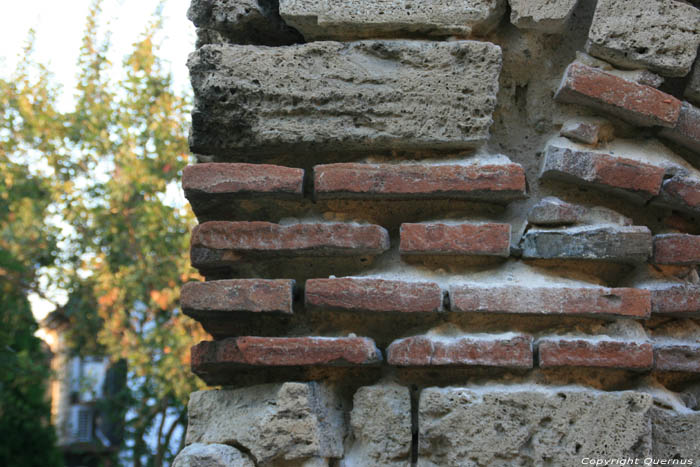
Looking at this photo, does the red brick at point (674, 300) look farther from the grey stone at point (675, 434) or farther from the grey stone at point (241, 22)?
the grey stone at point (241, 22)

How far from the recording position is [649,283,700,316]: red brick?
173 centimetres

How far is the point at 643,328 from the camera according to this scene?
1.72 m

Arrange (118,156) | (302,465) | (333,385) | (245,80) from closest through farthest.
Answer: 1. (302,465)
2. (333,385)
3. (245,80)
4. (118,156)

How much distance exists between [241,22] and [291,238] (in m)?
0.63

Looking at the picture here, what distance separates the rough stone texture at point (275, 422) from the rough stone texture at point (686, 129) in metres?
1.08

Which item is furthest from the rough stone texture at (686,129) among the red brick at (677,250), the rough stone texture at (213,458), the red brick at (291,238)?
the rough stone texture at (213,458)

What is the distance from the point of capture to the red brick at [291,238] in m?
1.69

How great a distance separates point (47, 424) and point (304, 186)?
362 inches

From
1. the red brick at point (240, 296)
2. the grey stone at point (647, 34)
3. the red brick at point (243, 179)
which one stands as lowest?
the red brick at point (240, 296)

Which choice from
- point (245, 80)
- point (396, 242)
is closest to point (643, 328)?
point (396, 242)

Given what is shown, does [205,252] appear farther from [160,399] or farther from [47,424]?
[47,424]

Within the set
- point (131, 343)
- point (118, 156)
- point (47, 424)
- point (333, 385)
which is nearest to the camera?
point (333, 385)

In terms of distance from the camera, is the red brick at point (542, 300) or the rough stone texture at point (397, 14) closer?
the red brick at point (542, 300)

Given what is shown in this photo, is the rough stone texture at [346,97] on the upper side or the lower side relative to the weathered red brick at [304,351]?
upper
